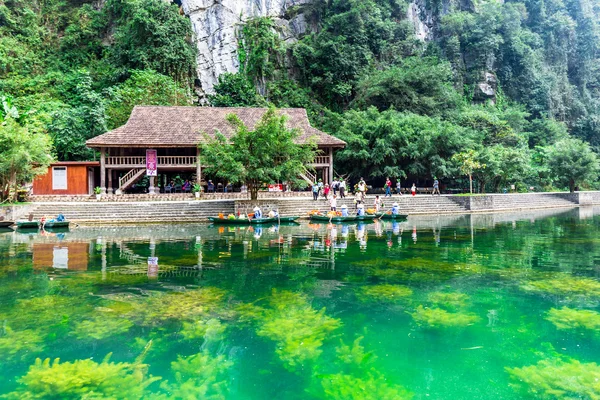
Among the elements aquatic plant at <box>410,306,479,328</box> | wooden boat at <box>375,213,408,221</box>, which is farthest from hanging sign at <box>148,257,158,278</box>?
wooden boat at <box>375,213,408,221</box>

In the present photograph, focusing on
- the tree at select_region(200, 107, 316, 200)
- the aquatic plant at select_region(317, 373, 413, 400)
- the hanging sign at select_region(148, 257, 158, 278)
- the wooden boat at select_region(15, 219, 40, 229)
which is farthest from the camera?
the tree at select_region(200, 107, 316, 200)

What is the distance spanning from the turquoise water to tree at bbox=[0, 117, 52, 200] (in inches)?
326

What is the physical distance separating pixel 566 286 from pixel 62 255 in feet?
38.6

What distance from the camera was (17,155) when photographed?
18.1 meters

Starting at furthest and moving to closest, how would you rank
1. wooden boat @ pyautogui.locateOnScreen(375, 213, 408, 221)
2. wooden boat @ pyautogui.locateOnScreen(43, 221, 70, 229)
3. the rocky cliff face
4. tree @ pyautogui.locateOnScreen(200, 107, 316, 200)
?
1. the rocky cliff face
2. wooden boat @ pyautogui.locateOnScreen(375, 213, 408, 221)
3. tree @ pyautogui.locateOnScreen(200, 107, 316, 200)
4. wooden boat @ pyautogui.locateOnScreen(43, 221, 70, 229)

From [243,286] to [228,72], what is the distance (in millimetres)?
33256

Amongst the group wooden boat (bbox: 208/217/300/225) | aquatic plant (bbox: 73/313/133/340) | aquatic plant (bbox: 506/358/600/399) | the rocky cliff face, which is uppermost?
the rocky cliff face

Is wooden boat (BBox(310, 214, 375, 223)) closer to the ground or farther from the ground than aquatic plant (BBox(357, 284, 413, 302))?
farther from the ground

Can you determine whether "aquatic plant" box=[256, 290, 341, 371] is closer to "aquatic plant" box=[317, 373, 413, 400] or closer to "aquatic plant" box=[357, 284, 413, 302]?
"aquatic plant" box=[317, 373, 413, 400]

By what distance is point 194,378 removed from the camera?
Result: 449cm

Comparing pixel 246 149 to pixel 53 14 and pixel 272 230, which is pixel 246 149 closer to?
pixel 272 230

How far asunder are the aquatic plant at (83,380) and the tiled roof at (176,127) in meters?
18.2

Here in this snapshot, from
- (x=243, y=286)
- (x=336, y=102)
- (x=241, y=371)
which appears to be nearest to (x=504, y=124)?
(x=336, y=102)

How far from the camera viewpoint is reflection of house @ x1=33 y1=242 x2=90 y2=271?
32.5 feet
